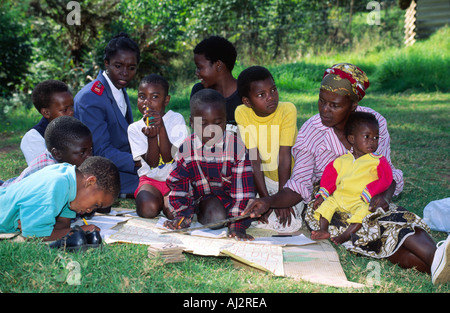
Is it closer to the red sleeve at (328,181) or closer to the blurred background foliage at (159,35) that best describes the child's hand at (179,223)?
the red sleeve at (328,181)

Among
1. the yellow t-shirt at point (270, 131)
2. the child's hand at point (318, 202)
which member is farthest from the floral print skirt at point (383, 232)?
the yellow t-shirt at point (270, 131)

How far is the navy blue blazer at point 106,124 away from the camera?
12.4 feet

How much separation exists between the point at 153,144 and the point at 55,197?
93 centimetres

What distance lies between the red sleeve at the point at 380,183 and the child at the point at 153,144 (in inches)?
58.7

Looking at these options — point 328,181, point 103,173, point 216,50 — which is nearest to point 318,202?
point 328,181

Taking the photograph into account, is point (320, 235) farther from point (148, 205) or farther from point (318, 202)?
point (148, 205)

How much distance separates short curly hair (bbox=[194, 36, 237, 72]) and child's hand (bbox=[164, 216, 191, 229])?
4.96ft

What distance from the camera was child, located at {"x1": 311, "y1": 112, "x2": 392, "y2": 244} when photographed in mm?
2893

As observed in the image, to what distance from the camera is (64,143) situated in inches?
125

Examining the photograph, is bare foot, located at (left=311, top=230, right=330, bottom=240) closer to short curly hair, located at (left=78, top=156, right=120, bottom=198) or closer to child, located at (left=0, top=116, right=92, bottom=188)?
short curly hair, located at (left=78, top=156, right=120, bottom=198)

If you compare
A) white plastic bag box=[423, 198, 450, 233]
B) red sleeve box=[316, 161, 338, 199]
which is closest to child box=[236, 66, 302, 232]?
red sleeve box=[316, 161, 338, 199]

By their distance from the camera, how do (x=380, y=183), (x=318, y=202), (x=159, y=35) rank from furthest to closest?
(x=159, y=35)
(x=318, y=202)
(x=380, y=183)

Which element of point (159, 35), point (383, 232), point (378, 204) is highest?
point (159, 35)
